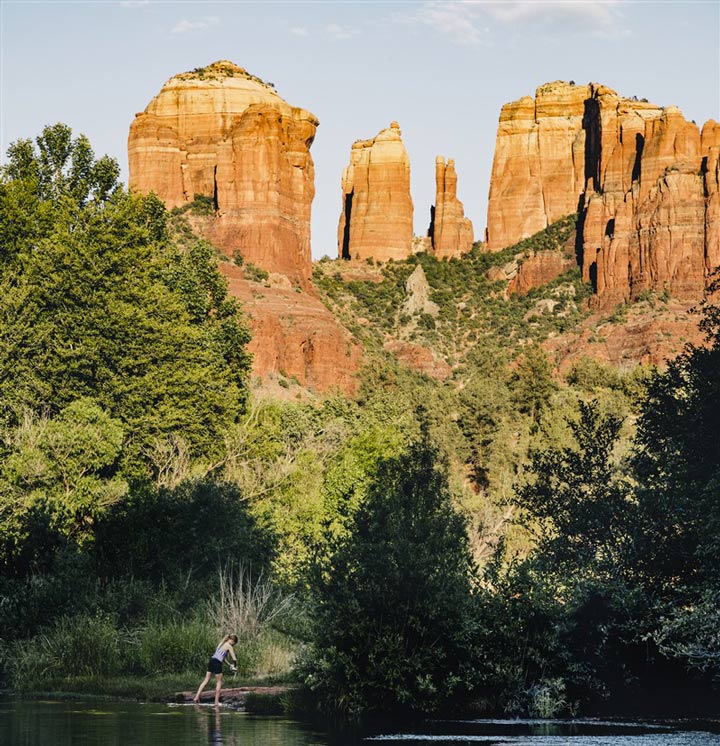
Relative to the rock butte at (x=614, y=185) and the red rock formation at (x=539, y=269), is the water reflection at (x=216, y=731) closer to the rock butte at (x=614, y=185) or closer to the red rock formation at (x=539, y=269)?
the rock butte at (x=614, y=185)

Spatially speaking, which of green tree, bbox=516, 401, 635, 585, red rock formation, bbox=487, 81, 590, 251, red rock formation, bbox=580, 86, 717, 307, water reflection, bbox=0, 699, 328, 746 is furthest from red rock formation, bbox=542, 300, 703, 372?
water reflection, bbox=0, 699, 328, 746

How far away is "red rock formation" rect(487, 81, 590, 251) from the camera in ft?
605

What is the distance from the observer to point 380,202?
18288 centimetres

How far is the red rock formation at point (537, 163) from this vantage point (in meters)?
184

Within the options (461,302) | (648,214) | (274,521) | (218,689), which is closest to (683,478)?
(218,689)

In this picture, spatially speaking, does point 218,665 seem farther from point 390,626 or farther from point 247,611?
point 247,611

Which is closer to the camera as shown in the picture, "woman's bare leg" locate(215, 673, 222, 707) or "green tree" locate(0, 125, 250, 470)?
"woman's bare leg" locate(215, 673, 222, 707)

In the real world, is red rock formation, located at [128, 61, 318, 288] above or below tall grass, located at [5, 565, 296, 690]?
above

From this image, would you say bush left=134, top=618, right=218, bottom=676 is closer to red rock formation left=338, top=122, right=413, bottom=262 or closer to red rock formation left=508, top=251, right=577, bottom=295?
red rock formation left=508, top=251, right=577, bottom=295

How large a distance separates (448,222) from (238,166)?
175 ft

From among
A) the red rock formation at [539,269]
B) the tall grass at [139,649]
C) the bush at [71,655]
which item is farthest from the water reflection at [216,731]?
the red rock formation at [539,269]

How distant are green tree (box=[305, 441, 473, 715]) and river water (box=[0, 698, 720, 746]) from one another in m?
0.95

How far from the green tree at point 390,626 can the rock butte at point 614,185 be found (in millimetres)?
120923

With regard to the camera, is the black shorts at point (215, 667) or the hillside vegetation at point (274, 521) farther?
the black shorts at point (215, 667)
